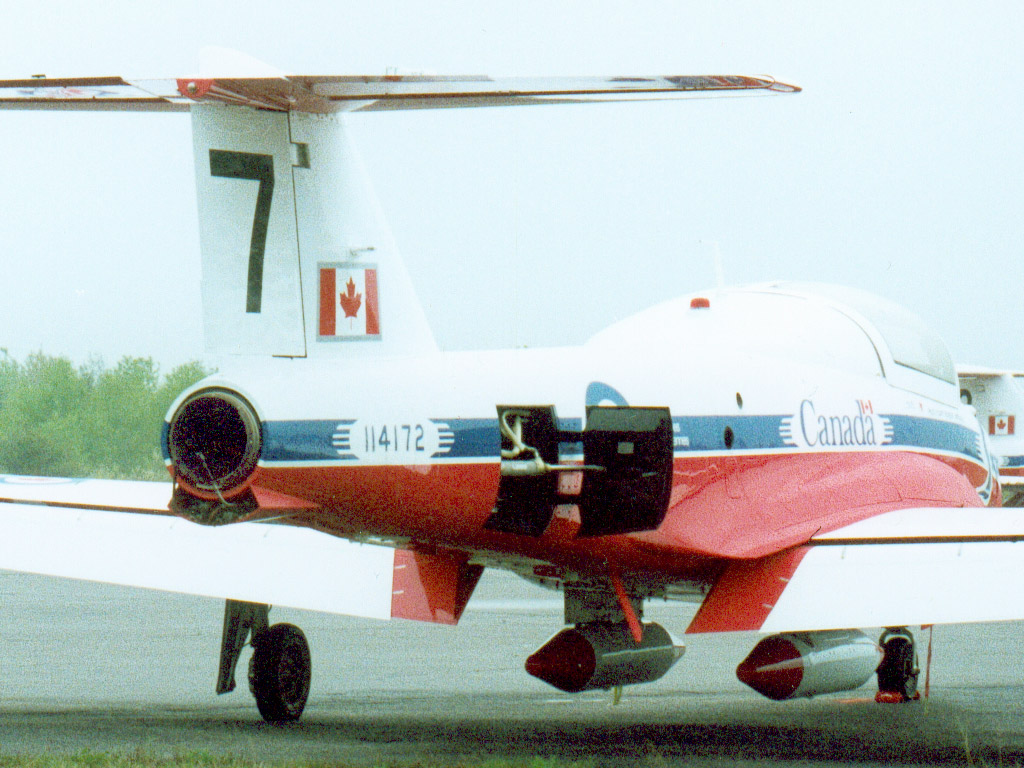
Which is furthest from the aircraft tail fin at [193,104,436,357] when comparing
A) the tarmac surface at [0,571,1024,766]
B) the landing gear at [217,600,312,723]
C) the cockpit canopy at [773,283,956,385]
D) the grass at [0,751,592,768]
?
the cockpit canopy at [773,283,956,385]

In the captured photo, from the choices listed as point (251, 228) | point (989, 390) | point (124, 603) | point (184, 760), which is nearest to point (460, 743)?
point (184, 760)

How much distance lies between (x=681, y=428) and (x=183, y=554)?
3446 millimetres

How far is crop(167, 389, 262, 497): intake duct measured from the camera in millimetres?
7242

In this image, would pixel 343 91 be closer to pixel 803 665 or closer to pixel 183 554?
pixel 183 554

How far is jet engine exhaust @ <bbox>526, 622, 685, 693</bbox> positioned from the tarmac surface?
0.40 meters

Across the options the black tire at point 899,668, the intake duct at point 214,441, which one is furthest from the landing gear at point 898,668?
the intake duct at point 214,441

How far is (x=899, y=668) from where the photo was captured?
468 inches

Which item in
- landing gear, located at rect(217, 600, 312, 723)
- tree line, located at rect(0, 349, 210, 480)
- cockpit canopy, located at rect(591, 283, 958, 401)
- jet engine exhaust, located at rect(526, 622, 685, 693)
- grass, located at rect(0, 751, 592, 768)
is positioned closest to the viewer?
grass, located at rect(0, 751, 592, 768)

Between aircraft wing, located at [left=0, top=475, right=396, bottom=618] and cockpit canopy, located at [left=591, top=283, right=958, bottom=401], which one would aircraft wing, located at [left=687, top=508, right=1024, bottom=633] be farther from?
aircraft wing, located at [left=0, top=475, right=396, bottom=618]

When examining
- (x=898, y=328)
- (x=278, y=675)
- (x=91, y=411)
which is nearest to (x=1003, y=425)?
(x=898, y=328)

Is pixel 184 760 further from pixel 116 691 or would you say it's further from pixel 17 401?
pixel 17 401

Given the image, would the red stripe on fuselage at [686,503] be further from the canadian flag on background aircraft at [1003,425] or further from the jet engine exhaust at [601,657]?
the canadian flag on background aircraft at [1003,425]

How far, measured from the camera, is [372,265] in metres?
7.83

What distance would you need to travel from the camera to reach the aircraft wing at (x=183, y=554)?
9758mm
